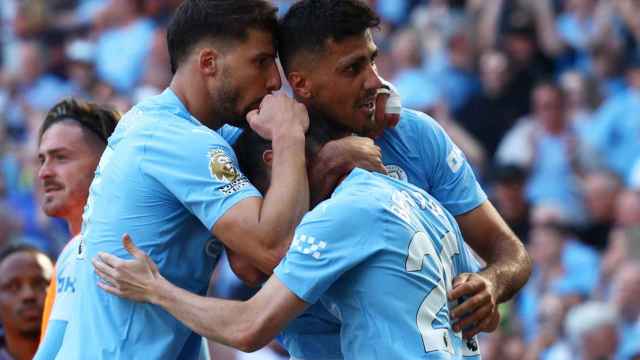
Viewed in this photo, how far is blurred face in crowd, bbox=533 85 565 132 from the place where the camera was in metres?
10.7

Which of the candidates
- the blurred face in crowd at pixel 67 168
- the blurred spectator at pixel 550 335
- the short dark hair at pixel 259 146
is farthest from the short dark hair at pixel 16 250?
the blurred spectator at pixel 550 335

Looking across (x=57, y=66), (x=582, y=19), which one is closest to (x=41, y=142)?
(x=582, y=19)

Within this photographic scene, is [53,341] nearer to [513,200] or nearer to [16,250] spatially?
[16,250]

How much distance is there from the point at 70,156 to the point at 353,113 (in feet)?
4.99

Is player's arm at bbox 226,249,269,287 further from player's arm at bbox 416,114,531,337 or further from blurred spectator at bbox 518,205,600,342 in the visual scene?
blurred spectator at bbox 518,205,600,342

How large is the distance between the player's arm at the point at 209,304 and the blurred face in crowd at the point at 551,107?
5889 millimetres

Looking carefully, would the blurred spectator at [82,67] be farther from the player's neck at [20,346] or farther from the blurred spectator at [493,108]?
the player's neck at [20,346]

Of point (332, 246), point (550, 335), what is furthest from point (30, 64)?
point (332, 246)

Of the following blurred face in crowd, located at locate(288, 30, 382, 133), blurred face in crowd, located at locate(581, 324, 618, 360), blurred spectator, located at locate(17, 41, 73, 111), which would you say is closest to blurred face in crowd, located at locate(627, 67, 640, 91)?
blurred face in crowd, located at locate(581, 324, 618, 360)

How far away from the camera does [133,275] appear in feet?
17.2

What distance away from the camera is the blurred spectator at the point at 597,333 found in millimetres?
8828

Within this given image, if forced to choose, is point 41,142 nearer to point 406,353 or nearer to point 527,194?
point 406,353

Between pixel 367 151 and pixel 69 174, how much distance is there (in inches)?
68.7

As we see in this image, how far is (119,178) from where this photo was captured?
17.6 ft
